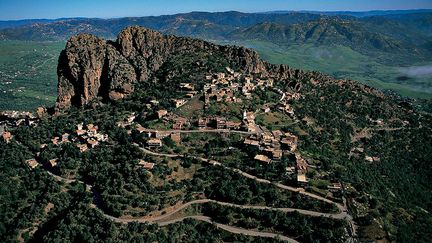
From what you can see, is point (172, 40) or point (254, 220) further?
point (172, 40)

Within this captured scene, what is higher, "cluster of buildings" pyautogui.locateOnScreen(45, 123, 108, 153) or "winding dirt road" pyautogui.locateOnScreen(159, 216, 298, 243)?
"cluster of buildings" pyautogui.locateOnScreen(45, 123, 108, 153)

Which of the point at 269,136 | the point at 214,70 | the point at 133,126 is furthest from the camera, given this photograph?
the point at 214,70

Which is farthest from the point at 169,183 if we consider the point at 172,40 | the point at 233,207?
the point at 172,40

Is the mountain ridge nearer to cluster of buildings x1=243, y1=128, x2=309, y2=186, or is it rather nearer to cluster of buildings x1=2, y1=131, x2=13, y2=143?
cluster of buildings x1=2, y1=131, x2=13, y2=143

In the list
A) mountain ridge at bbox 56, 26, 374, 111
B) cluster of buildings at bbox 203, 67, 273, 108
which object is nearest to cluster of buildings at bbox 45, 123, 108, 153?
mountain ridge at bbox 56, 26, 374, 111

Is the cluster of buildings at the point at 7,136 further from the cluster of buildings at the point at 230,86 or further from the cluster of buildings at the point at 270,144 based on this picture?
the cluster of buildings at the point at 270,144

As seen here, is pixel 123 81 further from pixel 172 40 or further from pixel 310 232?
pixel 310 232

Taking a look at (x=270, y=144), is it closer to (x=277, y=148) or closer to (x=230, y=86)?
(x=277, y=148)

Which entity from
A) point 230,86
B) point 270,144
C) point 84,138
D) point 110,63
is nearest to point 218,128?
point 270,144

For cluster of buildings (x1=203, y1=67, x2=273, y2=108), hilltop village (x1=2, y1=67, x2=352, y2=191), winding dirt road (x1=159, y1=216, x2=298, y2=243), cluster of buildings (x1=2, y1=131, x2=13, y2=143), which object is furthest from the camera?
cluster of buildings (x1=203, y1=67, x2=273, y2=108)
